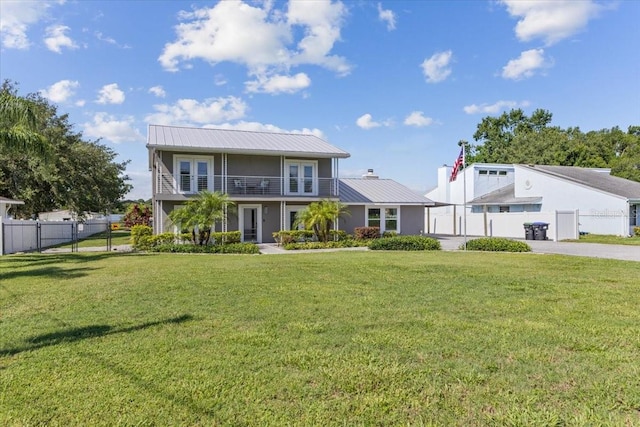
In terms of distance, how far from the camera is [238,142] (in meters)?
22.8

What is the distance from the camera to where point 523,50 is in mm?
21359

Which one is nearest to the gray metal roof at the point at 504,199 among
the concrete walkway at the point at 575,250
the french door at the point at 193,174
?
the concrete walkway at the point at 575,250

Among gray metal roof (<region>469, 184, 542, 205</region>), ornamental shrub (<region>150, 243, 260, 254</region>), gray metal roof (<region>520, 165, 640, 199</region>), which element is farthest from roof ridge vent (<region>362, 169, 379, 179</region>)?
ornamental shrub (<region>150, 243, 260, 254</region>)

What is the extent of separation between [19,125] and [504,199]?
3117 centimetres

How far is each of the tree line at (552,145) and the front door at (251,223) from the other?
1500 inches

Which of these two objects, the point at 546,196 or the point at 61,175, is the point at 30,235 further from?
the point at 546,196

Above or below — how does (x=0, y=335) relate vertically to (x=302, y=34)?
below

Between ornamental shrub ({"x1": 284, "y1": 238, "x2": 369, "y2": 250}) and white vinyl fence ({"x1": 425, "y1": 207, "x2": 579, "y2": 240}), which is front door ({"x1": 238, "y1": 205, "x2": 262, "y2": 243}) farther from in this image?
white vinyl fence ({"x1": 425, "y1": 207, "x2": 579, "y2": 240})

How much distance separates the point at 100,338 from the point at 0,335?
1.41 m

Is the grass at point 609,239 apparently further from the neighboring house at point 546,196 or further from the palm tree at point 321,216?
the palm tree at point 321,216

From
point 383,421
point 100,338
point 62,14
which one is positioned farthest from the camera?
point 62,14

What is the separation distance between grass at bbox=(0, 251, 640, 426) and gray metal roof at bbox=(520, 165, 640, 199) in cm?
2388

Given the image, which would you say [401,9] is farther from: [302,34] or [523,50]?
[523,50]

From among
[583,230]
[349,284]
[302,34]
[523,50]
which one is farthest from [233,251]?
[583,230]
